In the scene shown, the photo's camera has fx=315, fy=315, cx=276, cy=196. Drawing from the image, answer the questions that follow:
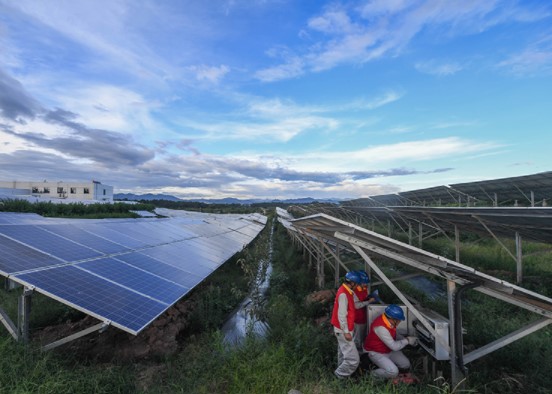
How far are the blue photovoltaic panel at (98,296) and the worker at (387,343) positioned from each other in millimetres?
3336

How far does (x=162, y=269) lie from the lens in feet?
24.9

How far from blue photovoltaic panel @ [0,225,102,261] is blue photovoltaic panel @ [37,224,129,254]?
1.08 feet

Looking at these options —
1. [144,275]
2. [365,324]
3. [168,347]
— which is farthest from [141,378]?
A: [365,324]

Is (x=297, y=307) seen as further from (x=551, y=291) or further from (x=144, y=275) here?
(x=551, y=291)

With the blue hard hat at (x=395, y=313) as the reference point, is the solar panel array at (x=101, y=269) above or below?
above

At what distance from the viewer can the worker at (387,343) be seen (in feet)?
14.5

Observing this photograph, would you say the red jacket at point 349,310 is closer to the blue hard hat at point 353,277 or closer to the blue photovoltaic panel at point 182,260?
the blue hard hat at point 353,277

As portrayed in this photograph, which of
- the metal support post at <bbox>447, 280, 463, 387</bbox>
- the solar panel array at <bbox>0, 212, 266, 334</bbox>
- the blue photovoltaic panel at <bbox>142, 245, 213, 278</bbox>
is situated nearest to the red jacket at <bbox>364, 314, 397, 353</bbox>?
the metal support post at <bbox>447, 280, 463, 387</bbox>

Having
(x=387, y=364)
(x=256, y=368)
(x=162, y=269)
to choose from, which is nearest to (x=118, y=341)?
(x=162, y=269)

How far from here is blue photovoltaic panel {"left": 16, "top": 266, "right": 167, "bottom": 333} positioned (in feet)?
14.8

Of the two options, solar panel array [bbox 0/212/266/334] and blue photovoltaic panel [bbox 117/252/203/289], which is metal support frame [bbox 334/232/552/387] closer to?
solar panel array [bbox 0/212/266/334]

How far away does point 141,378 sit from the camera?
4.85 metres

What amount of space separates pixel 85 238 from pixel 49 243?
1.49 metres

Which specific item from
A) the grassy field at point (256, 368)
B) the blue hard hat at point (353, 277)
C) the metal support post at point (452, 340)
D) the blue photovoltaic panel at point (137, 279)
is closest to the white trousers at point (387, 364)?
the grassy field at point (256, 368)
